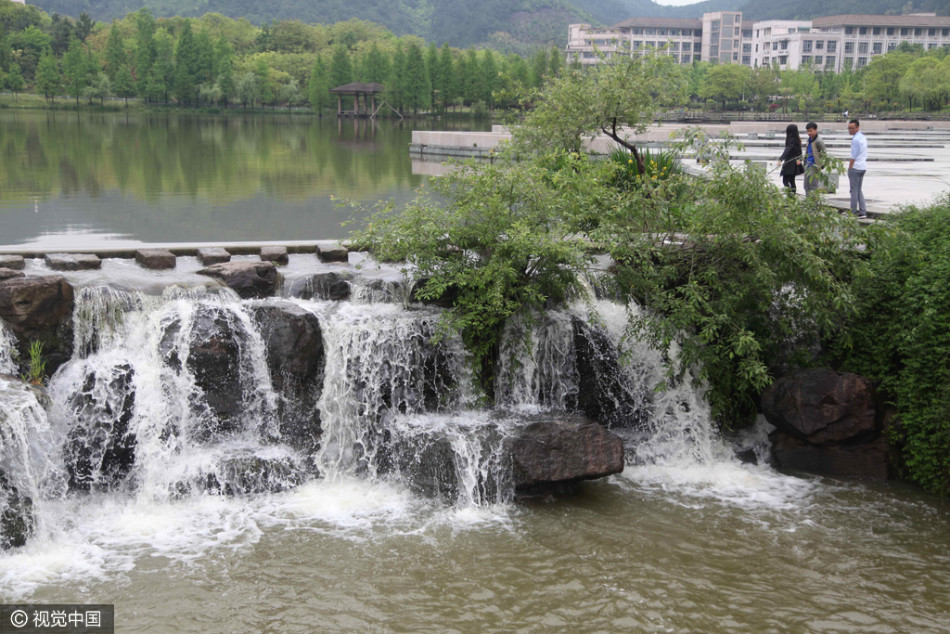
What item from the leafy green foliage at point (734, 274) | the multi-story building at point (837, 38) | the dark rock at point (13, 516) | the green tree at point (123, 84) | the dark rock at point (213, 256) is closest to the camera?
the dark rock at point (13, 516)

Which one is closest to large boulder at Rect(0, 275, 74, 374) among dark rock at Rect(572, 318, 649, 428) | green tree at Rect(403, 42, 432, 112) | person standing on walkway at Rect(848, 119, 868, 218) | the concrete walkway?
dark rock at Rect(572, 318, 649, 428)

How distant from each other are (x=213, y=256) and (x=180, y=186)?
35.5 ft

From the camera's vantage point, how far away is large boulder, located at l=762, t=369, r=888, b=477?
28.9 ft

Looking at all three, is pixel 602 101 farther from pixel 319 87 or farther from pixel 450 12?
pixel 450 12

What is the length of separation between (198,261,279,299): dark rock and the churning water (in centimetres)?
28

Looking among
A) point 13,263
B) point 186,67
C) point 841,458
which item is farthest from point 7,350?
point 186,67

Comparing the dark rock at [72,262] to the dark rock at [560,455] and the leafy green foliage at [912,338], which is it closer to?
the dark rock at [560,455]

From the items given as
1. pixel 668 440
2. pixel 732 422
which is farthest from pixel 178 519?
pixel 732 422

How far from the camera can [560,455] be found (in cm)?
816

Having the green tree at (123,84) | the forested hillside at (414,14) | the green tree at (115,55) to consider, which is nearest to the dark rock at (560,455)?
the green tree at (123,84)

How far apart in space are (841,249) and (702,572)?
432 centimetres

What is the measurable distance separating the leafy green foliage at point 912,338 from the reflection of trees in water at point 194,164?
1280 centimetres

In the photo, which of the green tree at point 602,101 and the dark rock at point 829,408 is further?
the green tree at point 602,101

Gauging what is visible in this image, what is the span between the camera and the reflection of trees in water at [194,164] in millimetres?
20359
